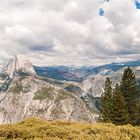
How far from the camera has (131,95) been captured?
72.2 meters

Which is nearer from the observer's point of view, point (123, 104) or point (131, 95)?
point (123, 104)


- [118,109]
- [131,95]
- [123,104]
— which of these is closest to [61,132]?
[118,109]

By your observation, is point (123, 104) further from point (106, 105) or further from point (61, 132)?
point (61, 132)

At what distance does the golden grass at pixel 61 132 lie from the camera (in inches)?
706

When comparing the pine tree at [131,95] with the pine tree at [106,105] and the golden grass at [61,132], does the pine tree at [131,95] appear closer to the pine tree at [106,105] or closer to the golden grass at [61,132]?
the pine tree at [106,105]

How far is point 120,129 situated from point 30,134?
6.95 m

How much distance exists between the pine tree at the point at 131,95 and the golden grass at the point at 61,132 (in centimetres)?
4684

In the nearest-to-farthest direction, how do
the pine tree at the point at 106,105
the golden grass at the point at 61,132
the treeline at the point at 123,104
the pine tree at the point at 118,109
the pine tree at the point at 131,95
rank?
the golden grass at the point at 61,132 → the pine tree at the point at 118,109 → the treeline at the point at 123,104 → the pine tree at the point at 106,105 → the pine tree at the point at 131,95

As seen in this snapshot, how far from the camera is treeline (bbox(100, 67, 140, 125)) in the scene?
63625 millimetres

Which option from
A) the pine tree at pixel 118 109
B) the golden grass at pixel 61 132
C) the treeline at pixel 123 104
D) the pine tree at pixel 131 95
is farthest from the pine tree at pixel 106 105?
the golden grass at pixel 61 132

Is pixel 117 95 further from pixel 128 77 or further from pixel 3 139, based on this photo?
pixel 3 139

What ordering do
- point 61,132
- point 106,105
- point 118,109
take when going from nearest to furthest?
point 61,132
point 118,109
point 106,105

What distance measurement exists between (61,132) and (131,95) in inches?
2181

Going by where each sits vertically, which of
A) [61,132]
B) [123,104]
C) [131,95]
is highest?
[61,132]
